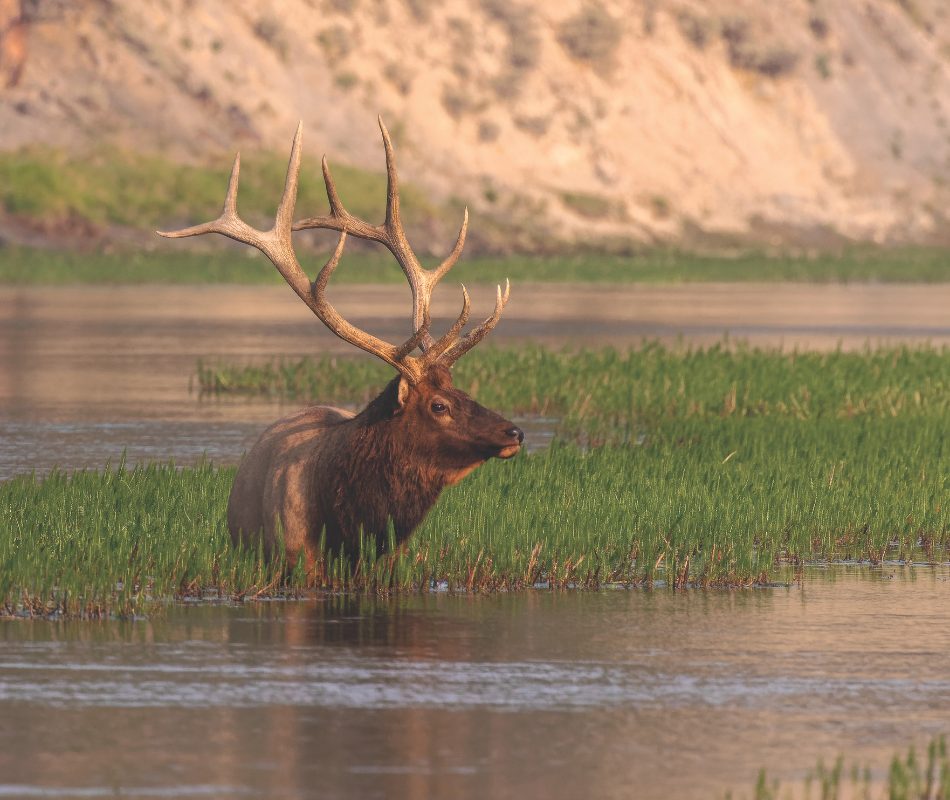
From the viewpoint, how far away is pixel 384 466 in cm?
1238

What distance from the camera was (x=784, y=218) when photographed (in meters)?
105

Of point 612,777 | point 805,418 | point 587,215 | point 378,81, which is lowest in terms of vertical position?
point 612,777

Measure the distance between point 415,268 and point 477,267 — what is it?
70221 mm

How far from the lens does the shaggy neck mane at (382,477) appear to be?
488 inches

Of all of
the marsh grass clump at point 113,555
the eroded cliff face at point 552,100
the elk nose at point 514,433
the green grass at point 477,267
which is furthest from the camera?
the eroded cliff face at point 552,100

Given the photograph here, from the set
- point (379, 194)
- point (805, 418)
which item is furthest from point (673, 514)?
point (379, 194)

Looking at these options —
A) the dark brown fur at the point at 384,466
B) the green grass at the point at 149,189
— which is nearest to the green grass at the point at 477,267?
the green grass at the point at 149,189

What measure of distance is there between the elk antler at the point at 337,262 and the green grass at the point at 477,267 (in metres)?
57.3

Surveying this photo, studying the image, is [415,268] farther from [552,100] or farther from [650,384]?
[552,100]

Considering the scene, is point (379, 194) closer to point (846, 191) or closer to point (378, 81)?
point (378, 81)

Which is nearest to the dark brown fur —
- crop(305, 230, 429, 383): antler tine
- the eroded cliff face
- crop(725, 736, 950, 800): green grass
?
crop(305, 230, 429, 383): antler tine

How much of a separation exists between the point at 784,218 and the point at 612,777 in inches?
3890

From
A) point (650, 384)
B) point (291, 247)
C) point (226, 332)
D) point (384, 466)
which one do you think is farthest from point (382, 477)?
point (226, 332)

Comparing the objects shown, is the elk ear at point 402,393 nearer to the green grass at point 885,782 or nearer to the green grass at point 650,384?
the green grass at point 885,782
